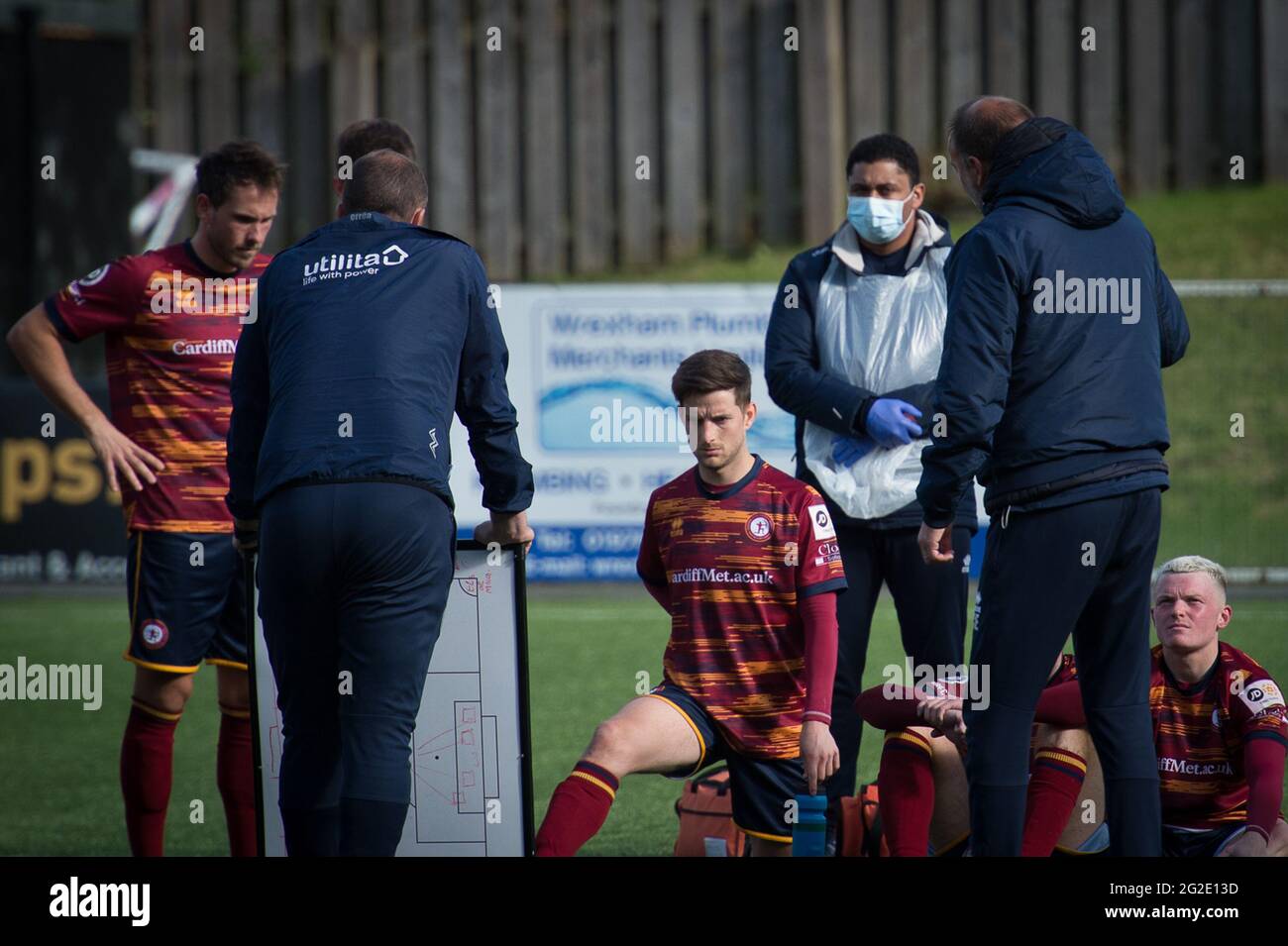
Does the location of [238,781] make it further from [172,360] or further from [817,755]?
[817,755]

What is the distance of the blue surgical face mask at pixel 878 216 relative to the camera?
503 cm

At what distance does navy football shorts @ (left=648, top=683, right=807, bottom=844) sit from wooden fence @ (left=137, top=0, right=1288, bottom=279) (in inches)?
460

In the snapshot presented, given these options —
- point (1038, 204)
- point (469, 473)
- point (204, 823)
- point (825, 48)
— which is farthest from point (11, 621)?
point (825, 48)


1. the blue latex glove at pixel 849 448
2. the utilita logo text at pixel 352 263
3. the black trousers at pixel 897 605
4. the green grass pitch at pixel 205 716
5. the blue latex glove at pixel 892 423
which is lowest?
the green grass pitch at pixel 205 716

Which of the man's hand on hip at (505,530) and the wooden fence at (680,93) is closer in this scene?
the man's hand on hip at (505,530)

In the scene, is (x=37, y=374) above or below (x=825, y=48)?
below

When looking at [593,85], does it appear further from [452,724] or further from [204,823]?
[452,724]

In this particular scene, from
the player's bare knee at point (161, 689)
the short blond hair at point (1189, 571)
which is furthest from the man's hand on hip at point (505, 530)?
the short blond hair at point (1189, 571)

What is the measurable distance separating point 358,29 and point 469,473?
7.87 m

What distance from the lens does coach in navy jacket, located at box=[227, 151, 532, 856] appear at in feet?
12.3

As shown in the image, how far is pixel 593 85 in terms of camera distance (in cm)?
1617

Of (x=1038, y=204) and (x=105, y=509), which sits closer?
(x=1038, y=204)

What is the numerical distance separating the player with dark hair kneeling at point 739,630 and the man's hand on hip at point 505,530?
21.0 inches

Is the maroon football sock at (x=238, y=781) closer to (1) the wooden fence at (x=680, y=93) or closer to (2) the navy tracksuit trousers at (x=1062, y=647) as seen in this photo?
(2) the navy tracksuit trousers at (x=1062, y=647)
